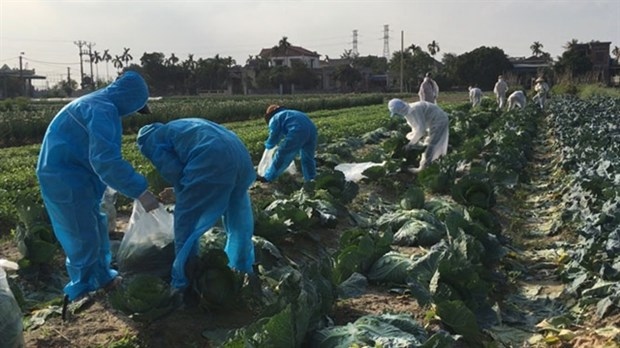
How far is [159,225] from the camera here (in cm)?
466

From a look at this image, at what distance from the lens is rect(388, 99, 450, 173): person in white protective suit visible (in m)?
10.6

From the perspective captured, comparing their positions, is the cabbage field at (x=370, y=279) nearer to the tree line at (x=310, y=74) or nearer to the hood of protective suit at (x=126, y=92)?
the hood of protective suit at (x=126, y=92)

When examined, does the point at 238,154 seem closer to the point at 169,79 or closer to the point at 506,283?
the point at 506,283

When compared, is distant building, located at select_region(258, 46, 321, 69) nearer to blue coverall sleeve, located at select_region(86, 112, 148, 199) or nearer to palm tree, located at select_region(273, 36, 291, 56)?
palm tree, located at select_region(273, 36, 291, 56)

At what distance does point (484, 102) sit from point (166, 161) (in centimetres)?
2988

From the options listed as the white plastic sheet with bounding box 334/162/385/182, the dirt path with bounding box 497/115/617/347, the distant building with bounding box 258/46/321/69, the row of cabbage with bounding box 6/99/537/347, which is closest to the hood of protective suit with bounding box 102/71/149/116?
the row of cabbage with bounding box 6/99/537/347

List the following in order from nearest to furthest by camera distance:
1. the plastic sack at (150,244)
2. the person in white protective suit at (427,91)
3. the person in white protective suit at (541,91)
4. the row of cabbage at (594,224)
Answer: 1. the plastic sack at (150,244)
2. the row of cabbage at (594,224)
3. the person in white protective suit at (427,91)
4. the person in white protective suit at (541,91)

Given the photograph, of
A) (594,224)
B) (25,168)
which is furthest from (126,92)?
(25,168)

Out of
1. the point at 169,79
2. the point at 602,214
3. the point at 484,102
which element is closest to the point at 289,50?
the point at 169,79

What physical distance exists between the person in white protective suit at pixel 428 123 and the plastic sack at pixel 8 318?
25.2 feet

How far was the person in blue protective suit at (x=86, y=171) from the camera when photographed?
4340 mm

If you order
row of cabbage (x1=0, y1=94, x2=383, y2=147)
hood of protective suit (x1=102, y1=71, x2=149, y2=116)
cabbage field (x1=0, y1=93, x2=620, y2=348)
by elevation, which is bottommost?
cabbage field (x1=0, y1=93, x2=620, y2=348)

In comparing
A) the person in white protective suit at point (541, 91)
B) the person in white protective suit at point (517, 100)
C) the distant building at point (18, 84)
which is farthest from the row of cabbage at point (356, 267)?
the distant building at point (18, 84)

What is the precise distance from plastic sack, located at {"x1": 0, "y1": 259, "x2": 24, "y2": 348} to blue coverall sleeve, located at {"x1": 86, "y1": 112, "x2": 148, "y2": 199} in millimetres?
935
